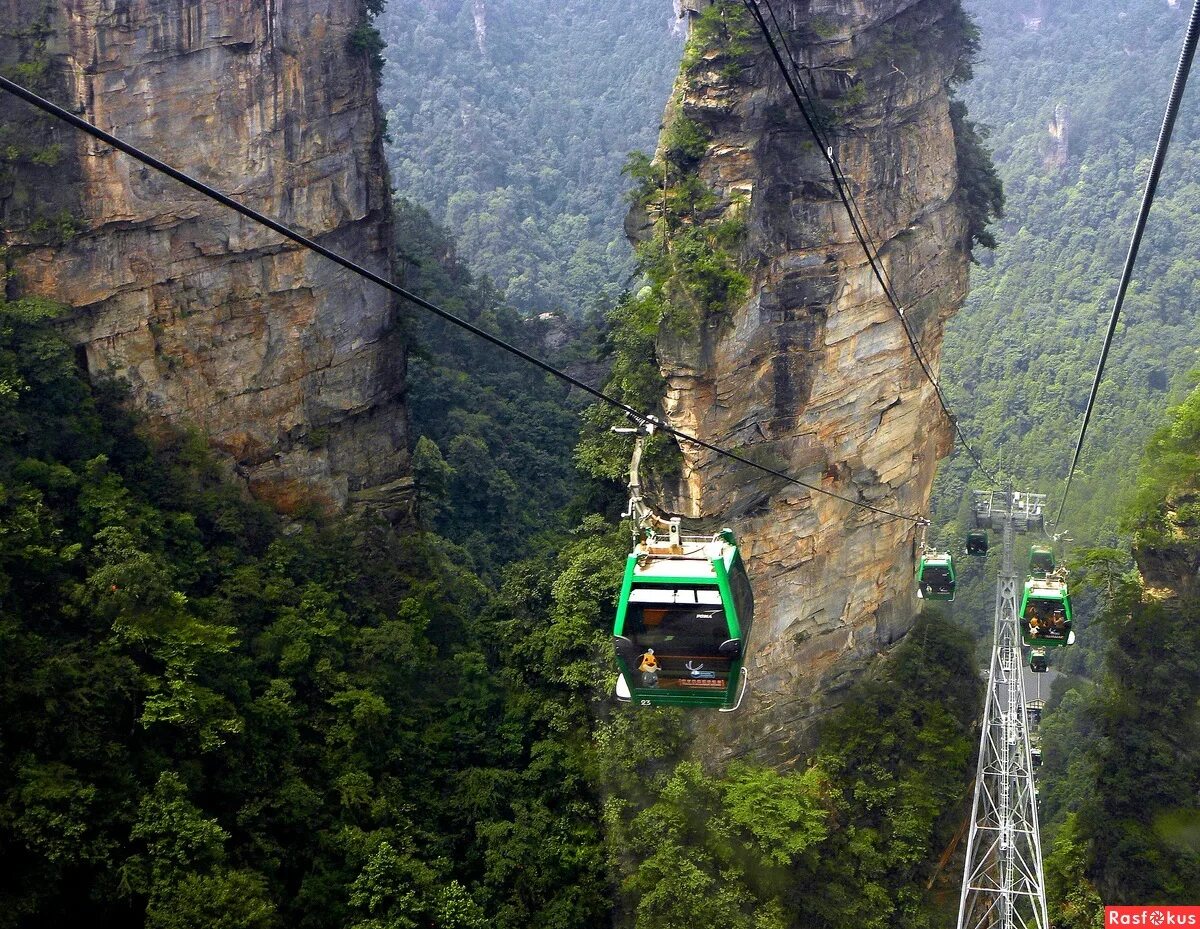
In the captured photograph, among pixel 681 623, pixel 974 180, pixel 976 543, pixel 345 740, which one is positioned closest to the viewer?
pixel 681 623

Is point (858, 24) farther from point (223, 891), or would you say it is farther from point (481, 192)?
point (481, 192)

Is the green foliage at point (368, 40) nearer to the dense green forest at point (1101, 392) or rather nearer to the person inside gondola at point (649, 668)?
the person inside gondola at point (649, 668)

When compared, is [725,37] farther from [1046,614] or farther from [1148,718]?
[1148,718]

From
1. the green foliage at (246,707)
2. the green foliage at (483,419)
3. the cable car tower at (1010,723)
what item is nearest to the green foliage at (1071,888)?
the cable car tower at (1010,723)

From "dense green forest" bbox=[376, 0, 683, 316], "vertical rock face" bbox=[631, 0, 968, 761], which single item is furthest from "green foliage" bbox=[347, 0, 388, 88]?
"dense green forest" bbox=[376, 0, 683, 316]

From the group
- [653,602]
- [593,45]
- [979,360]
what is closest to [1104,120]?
[979,360]

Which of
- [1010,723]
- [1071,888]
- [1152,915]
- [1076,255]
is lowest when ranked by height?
[1152,915]

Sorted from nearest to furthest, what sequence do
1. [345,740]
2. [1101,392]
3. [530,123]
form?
[345,740]
[1101,392]
[530,123]

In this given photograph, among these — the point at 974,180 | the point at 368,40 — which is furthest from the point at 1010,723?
the point at 368,40
